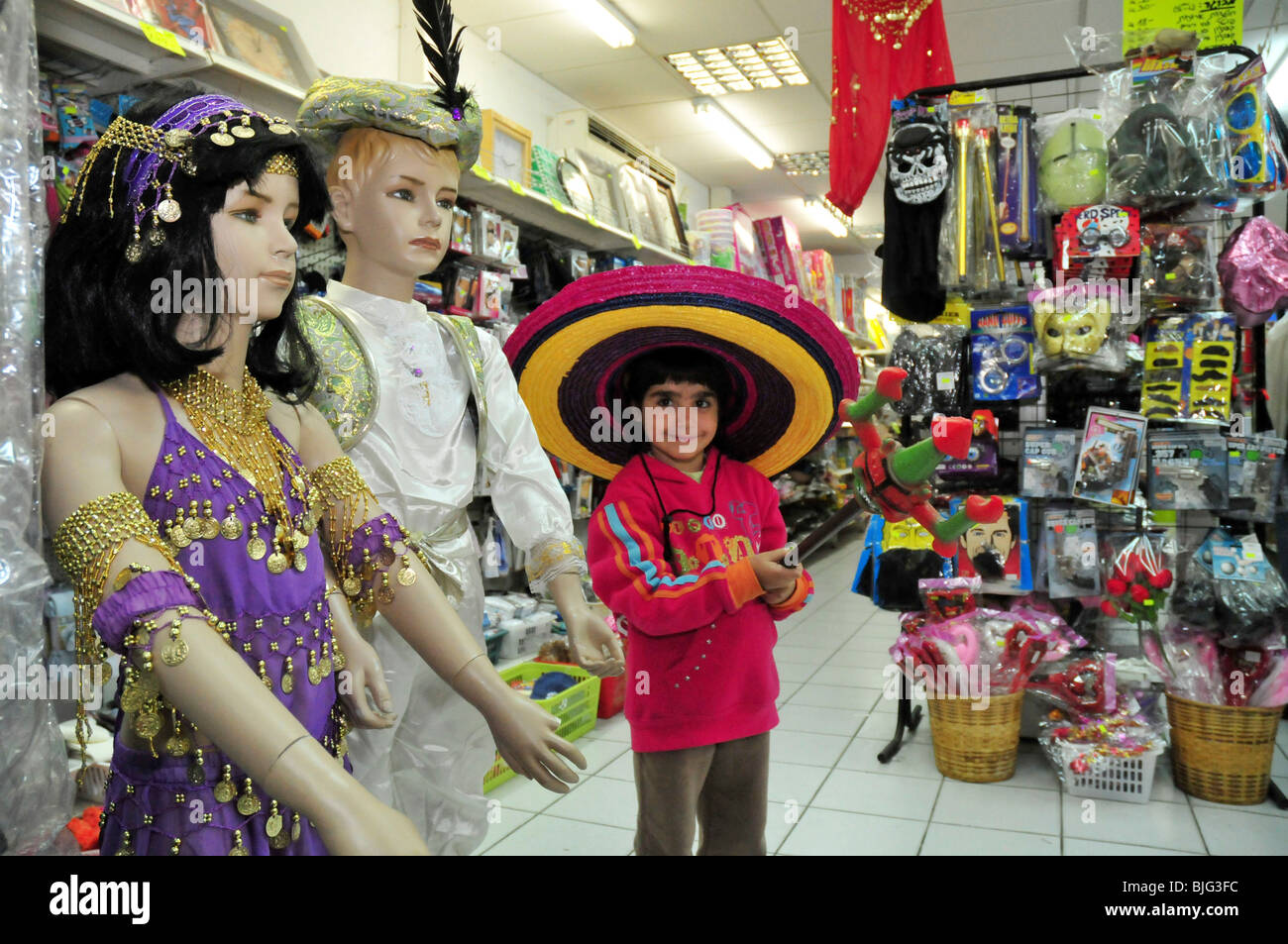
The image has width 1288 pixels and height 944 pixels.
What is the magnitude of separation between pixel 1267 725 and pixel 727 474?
2144 millimetres

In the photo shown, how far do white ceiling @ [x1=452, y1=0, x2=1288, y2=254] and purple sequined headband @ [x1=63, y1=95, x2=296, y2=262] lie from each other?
13.2 feet

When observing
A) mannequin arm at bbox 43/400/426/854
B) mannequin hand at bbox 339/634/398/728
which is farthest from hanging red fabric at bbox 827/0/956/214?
mannequin arm at bbox 43/400/426/854

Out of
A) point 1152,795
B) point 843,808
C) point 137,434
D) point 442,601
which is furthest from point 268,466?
point 1152,795

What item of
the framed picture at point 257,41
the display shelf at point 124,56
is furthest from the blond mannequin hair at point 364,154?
the framed picture at point 257,41

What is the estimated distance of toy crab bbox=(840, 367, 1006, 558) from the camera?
104cm

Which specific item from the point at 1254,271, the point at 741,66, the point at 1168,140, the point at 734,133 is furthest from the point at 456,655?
the point at 734,133

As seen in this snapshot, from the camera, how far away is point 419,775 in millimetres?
1493

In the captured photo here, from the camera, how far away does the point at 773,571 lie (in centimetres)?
135

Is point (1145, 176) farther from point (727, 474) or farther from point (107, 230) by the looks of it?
point (107, 230)

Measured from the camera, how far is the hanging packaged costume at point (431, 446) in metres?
1.37

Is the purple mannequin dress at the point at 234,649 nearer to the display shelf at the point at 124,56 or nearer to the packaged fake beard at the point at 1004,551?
the display shelf at the point at 124,56

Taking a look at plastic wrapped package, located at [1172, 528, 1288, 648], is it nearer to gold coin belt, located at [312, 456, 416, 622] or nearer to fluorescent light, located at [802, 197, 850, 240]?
gold coin belt, located at [312, 456, 416, 622]


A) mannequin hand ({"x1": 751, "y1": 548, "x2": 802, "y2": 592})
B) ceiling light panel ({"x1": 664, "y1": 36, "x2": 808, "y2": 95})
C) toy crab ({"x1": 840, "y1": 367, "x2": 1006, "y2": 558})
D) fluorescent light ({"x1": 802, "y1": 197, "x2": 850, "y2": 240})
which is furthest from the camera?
fluorescent light ({"x1": 802, "y1": 197, "x2": 850, "y2": 240})

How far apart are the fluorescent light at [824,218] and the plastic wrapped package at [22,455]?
8.14m
